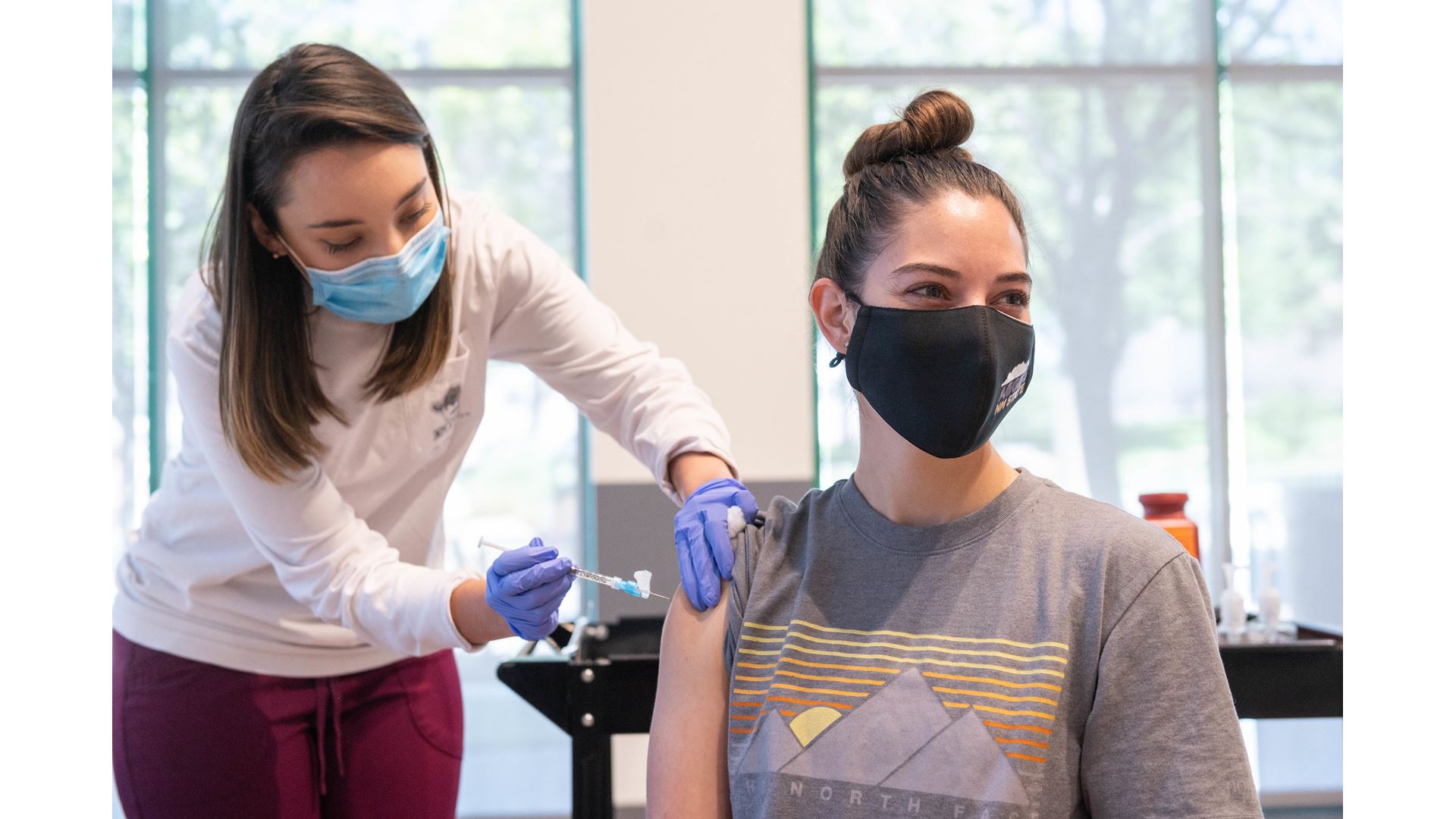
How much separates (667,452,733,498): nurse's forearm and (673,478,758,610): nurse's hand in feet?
0.77

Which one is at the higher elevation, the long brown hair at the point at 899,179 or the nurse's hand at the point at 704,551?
the long brown hair at the point at 899,179

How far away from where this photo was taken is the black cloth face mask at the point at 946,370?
1.12 meters

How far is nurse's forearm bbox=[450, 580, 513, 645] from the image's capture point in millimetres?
1447

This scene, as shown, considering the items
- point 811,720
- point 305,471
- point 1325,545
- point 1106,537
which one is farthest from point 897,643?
point 1325,545

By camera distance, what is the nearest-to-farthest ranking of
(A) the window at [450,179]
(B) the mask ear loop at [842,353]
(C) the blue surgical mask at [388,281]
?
1. (B) the mask ear loop at [842,353]
2. (C) the blue surgical mask at [388,281]
3. (A) the window at [450,179]

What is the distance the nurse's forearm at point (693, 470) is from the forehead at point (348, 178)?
0.52m

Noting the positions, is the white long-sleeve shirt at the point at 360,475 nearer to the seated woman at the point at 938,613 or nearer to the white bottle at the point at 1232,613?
the seated woman at the point at 938,613

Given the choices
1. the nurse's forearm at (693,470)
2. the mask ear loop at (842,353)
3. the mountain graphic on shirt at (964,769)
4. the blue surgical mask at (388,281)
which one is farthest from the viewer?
the nurse's forearm at (693,470)

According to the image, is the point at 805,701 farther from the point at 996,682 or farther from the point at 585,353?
the point at 585,353

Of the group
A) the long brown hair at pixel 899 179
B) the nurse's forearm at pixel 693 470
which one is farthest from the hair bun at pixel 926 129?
the nurse's forearm at pixel 693 470

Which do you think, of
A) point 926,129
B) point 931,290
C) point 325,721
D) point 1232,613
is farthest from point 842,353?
point 1232,613

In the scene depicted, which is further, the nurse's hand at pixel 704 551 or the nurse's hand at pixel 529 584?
the nurse's hand at pixel 529 584

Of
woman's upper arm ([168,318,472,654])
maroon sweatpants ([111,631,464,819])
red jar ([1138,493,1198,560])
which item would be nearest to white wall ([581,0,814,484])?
red jar ([1138,493,1198,560])

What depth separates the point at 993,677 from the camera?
106 cm
